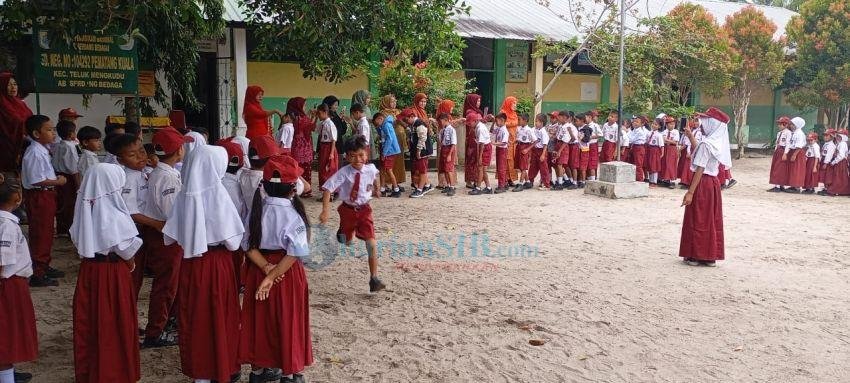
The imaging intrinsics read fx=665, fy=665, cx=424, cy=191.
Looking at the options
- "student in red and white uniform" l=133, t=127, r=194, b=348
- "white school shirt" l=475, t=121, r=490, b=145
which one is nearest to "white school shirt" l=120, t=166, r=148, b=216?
"student in red and white uniform" l=133, t=127, r=194, b=348

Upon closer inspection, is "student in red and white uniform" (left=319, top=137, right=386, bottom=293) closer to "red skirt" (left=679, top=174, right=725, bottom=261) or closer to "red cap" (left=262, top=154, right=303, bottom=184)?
"red cap" (left=262, top=154, right=303, bottom=184)

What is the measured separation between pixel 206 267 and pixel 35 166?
119 inches

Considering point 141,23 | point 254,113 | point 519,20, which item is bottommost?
point 254,113

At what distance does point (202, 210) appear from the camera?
11.6 ft

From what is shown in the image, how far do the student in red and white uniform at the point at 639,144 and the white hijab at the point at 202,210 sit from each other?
10797 mm

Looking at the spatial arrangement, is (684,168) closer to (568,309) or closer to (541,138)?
(541,138)

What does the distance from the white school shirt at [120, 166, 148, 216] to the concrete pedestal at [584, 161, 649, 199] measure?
8469 millimetres

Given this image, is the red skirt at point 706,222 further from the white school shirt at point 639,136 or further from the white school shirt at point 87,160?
the white school shirt at point 639,136

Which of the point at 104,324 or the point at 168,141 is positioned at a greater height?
the point at 168,141

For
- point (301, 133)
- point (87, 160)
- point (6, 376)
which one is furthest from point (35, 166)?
point (301, 133)

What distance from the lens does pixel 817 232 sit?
8.80 m

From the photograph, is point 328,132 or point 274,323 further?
point 328,132

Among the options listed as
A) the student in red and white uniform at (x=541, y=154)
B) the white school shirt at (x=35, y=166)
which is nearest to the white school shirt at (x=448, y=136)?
the student in red and white uniform at (x=541, y=154)

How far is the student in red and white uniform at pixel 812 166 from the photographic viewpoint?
1252cm
